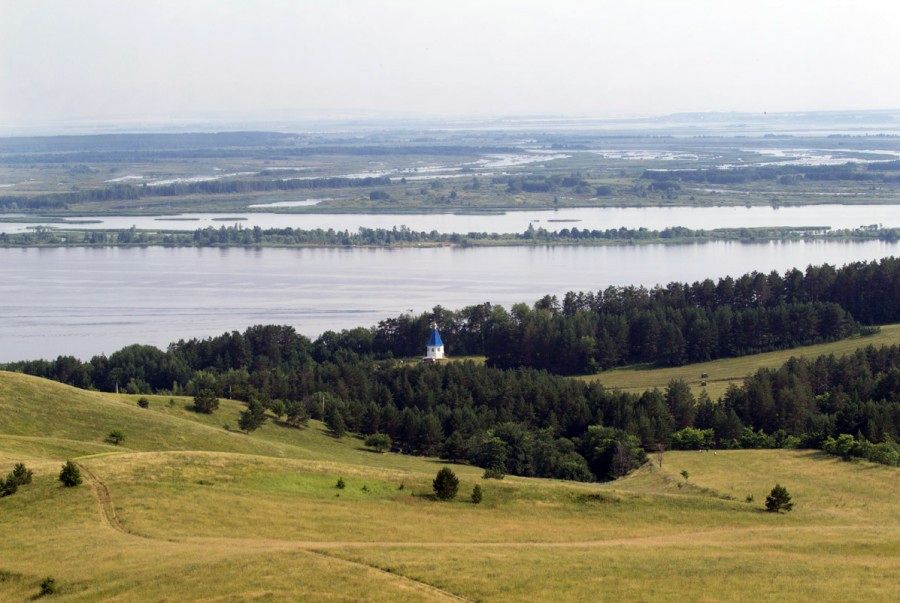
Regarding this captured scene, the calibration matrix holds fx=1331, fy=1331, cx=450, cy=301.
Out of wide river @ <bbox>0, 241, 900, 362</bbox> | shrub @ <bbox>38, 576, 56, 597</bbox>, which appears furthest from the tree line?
shrub @ <bbox>38, 576, 56, 597</bbox>

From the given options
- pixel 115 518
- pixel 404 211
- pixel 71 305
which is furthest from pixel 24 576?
pixel 404 211

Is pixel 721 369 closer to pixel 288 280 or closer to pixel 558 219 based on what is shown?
A: pixel 288 280

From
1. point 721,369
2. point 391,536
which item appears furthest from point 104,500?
point 721,369

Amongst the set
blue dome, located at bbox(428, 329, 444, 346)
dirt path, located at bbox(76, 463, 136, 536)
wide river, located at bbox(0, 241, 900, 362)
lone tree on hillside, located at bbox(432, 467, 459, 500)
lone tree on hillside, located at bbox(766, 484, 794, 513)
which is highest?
dirt path, located at bbox(76, 463, 136, 536)

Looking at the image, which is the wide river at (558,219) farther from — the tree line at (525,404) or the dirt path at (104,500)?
the dirt path at (104,500)

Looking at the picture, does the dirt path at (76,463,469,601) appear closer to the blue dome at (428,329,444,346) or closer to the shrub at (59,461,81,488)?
the shrub at (59,461,81,488)

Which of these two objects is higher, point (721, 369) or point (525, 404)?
point (525, 404)
